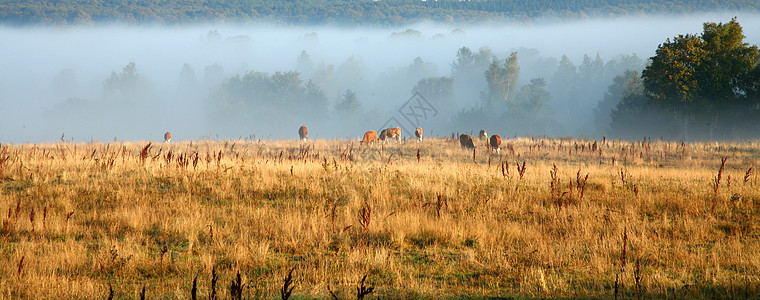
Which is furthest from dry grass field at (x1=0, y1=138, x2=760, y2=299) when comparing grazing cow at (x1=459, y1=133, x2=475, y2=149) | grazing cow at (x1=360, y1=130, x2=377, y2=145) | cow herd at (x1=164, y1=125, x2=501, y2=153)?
grazing cow at (x1=360, y1=130, x2=377, y2=145)

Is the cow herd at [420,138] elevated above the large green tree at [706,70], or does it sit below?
below

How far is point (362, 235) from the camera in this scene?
6891 mm

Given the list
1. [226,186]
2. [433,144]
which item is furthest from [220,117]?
[226,186]

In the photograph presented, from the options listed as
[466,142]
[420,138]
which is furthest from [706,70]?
[420,138]

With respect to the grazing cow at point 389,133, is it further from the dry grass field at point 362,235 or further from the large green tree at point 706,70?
the large green tree at point 706,70

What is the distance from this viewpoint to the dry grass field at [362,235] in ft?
16.4

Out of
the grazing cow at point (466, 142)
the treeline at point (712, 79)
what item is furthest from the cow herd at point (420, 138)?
the treeline at point (712, 79)

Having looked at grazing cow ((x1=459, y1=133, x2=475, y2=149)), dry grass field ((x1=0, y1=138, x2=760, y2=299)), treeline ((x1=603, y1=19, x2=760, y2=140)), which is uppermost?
treeline ((x1=603, y1=19, x2=760, y2=140))

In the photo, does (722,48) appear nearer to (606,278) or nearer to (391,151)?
(391,151)

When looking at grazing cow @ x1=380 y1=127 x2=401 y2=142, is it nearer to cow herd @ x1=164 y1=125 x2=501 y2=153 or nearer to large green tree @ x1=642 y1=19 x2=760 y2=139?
cow herd @ x1=164 y1=125 x2=501 y2=153

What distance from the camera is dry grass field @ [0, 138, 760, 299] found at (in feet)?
16.4

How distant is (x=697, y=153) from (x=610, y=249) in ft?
59.7

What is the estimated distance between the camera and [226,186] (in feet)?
32.6

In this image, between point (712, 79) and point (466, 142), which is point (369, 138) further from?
point (712, 79)
